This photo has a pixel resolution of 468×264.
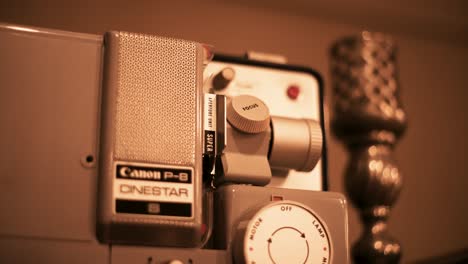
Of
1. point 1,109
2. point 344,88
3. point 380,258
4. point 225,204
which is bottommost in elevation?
point 380,258

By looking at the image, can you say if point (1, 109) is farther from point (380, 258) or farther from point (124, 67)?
point (380, 258)

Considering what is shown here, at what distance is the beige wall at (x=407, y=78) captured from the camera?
66.2 inches

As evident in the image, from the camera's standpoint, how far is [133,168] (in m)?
0.77

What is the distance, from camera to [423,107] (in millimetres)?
1932

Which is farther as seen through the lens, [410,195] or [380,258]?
[410,195]

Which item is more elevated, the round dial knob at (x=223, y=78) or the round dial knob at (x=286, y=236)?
the round dial knob at (x=223, y=78)

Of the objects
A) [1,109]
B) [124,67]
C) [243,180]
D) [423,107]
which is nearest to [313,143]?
[243,180]

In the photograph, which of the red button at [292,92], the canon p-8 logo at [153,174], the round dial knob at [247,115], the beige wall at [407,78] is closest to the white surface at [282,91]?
the red button at [292,92]

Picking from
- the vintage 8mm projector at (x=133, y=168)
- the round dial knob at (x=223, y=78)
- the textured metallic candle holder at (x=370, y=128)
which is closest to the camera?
the vintage 8mm projector at (x=133, y=168)

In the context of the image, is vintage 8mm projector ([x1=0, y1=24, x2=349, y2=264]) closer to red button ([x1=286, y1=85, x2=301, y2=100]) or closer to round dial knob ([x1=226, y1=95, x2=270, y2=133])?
round dial knob ([x1=226, y1=95, x2=270, y2=133])

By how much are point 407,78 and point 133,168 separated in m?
1.34

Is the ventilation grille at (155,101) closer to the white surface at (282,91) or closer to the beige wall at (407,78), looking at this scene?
the white surface at (282,91)

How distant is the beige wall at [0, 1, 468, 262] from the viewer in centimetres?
168

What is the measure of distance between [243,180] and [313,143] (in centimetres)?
13
